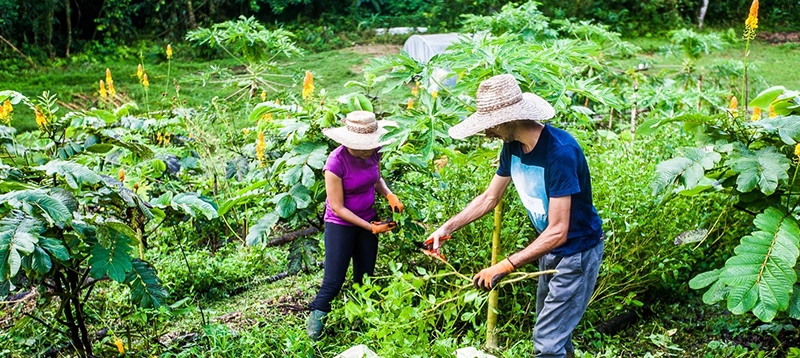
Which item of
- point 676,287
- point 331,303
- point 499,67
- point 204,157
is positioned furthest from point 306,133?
point 676,287

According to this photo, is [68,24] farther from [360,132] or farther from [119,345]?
[360,132]

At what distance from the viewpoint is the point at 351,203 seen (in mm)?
3785

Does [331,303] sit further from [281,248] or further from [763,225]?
[763,225]

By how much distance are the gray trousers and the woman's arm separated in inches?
37.5

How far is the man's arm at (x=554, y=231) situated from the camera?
9.79 feet

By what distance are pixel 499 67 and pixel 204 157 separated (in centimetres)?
260

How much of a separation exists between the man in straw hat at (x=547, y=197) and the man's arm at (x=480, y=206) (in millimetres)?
37

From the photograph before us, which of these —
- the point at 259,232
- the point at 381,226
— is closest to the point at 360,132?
the point at 381,226

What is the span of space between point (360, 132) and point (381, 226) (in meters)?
0.47

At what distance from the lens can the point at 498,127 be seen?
3.06 metres

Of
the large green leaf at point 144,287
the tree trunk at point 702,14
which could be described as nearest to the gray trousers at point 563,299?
the large green leaf at point 144,287

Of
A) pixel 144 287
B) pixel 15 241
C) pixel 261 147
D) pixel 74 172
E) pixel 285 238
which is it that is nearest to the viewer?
pixel 15 241

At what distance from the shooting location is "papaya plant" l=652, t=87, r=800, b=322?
3074mm

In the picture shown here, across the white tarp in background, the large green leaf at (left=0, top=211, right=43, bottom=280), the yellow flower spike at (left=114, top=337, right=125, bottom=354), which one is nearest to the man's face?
the large green leaf at (left=0, top=211, right=43, bottom=280)
